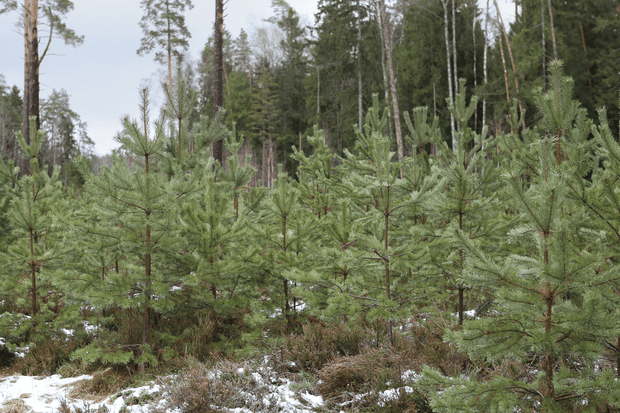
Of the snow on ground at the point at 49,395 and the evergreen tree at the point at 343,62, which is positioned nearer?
the snow on ground at the point at 49,395

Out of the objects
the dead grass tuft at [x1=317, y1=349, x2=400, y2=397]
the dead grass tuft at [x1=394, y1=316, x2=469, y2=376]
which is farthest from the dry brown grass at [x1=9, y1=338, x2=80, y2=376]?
the dead grass tuft at [x1=394, y1=316, x2=469, y2=376]

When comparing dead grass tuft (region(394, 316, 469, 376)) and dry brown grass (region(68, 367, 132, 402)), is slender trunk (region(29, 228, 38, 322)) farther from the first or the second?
dead grass tuft (region(394, 316, 469, 376))

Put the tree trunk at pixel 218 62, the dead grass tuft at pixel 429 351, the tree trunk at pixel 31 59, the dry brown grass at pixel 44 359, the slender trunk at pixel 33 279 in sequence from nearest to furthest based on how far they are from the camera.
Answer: the dead grass tuft at pixel 429 351 < the dry brown grass at pixel 44 359 < the slender trunk at pixel 33 279 < the tree trunk at pixel 31 59 < the tree trunk at pixel 218 62

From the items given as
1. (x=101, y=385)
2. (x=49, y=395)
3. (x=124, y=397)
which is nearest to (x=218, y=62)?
(x=101, y=385)

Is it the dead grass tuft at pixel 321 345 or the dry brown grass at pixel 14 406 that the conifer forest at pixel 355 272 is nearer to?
the dead grass tuft at pixel 321 345

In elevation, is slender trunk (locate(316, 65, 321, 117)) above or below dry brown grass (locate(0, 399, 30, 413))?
above

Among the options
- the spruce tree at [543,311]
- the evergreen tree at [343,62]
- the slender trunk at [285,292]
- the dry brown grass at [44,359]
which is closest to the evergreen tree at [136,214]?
the dry brown grass at [44,359]

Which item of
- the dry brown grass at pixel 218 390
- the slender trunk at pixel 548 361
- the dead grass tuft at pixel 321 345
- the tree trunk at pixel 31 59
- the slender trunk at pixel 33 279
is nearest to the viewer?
the slender trunk at pixel 548 361

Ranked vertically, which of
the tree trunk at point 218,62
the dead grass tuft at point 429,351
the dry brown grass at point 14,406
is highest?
the tree trunk at point 218,62

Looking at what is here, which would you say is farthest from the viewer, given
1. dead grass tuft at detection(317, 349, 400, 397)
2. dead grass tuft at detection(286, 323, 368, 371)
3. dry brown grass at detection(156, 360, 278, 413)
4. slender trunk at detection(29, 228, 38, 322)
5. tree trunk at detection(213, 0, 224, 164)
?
tree trunk at detection(213, 0, 224, 164)

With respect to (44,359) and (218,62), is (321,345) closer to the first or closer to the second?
(44,359)

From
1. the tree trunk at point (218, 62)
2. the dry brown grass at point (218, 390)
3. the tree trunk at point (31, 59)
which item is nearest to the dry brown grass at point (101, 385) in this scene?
the dry brown grass at point (218, 390)

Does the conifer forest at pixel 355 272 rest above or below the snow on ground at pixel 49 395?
above

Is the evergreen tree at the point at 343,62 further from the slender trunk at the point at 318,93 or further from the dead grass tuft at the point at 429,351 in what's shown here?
the dead grass tuft at the point at 429,351
